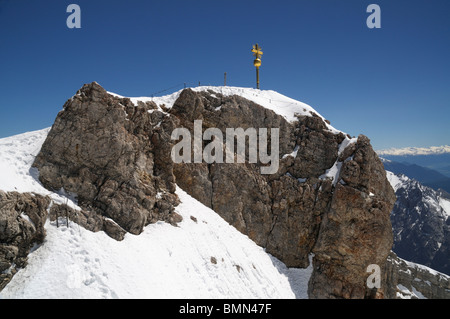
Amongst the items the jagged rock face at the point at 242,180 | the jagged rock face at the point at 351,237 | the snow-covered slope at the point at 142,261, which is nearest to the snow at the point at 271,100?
the jagged rock face at the point at 242,180

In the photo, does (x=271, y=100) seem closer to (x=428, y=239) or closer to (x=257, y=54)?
(x=257, y=54)

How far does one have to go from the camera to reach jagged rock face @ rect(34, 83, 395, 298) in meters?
22.6

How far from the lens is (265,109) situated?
1547 inches

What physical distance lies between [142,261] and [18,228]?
7587 millimetres

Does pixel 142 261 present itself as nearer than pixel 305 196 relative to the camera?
Yes

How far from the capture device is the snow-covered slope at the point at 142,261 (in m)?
14.5

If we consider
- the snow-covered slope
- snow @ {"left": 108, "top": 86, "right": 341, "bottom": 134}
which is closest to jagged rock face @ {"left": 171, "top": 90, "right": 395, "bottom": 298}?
snow @ {"left": 108, "top": 86, "right": 341, "bottom": 134}

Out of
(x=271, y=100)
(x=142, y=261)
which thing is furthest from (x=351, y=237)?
(x=142, y=261)

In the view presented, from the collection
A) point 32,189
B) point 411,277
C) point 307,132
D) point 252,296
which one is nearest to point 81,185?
point 32,189

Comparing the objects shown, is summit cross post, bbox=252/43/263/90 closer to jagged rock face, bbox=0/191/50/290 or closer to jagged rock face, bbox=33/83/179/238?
jagged rock face, bbox=33/83/179/238

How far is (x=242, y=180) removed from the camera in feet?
114

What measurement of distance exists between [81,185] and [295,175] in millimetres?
26640

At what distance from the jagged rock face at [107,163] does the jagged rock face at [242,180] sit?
82 millimetres

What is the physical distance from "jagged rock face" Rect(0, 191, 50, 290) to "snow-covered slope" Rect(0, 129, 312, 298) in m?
0.49
